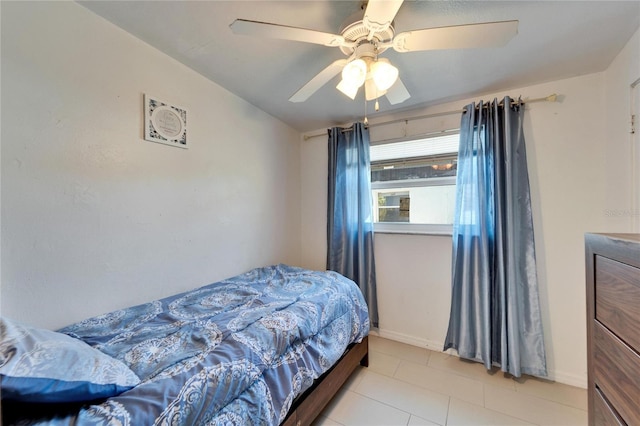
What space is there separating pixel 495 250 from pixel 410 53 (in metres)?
1.57

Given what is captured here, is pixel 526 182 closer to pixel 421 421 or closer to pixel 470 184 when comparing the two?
pixel 470 184

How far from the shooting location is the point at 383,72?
1175 millimetres

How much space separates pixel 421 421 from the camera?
1.49m

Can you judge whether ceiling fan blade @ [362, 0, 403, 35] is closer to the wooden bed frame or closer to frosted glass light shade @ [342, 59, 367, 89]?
frosted glass light shade @ [342, 59, 367, 89]

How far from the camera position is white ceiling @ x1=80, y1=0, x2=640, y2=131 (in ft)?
4.04

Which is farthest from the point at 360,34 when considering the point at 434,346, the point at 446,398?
the point at 434,346

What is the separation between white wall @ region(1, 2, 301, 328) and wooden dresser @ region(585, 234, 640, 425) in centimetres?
204

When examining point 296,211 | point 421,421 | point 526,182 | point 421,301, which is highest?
point 526,182

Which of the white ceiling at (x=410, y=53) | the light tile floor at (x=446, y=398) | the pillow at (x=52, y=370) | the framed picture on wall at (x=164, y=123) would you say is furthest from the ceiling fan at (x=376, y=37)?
the light tile floor at (x=446, y=398)

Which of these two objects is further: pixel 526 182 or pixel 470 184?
pixel 470 184

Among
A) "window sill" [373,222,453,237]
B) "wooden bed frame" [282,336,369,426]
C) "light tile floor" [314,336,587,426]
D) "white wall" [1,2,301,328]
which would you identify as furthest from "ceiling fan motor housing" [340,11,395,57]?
"light tile floor" [314,336,587,426]

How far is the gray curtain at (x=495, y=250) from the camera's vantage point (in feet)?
6.09

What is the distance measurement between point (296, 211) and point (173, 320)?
183 cm

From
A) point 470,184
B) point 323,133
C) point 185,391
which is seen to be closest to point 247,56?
point 323,133
